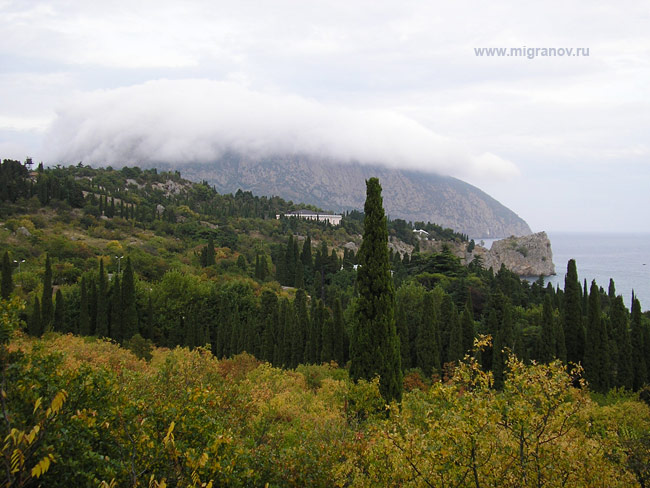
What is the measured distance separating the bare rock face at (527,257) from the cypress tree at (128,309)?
386ft

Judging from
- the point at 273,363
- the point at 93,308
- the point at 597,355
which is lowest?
the point at 273,363

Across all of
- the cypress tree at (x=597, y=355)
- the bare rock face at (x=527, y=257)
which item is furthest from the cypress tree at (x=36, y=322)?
the bare rock face at (x=527, y=257)

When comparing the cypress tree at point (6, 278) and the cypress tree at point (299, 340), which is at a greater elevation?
the cypress tree at point (6, 278)

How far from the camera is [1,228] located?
207 ft

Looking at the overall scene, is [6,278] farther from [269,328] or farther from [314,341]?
[314,341]

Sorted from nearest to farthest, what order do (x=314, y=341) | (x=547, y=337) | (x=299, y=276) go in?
(x=547, y=337) → (x=314, y=341) → (x=299, y=276)

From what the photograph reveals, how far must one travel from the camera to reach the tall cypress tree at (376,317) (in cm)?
2208

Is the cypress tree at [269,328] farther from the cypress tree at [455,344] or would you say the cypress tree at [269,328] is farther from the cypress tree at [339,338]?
the cypress tree at [455,344]

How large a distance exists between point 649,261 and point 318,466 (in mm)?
183819

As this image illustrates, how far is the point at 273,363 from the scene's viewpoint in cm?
4284

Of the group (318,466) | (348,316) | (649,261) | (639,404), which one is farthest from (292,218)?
(649,261)

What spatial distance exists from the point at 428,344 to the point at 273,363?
13966mm

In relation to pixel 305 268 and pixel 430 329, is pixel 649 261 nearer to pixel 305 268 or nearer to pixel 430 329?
pixel 305 268

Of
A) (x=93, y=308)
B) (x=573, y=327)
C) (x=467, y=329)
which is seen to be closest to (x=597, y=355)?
(x=573, y=327)
